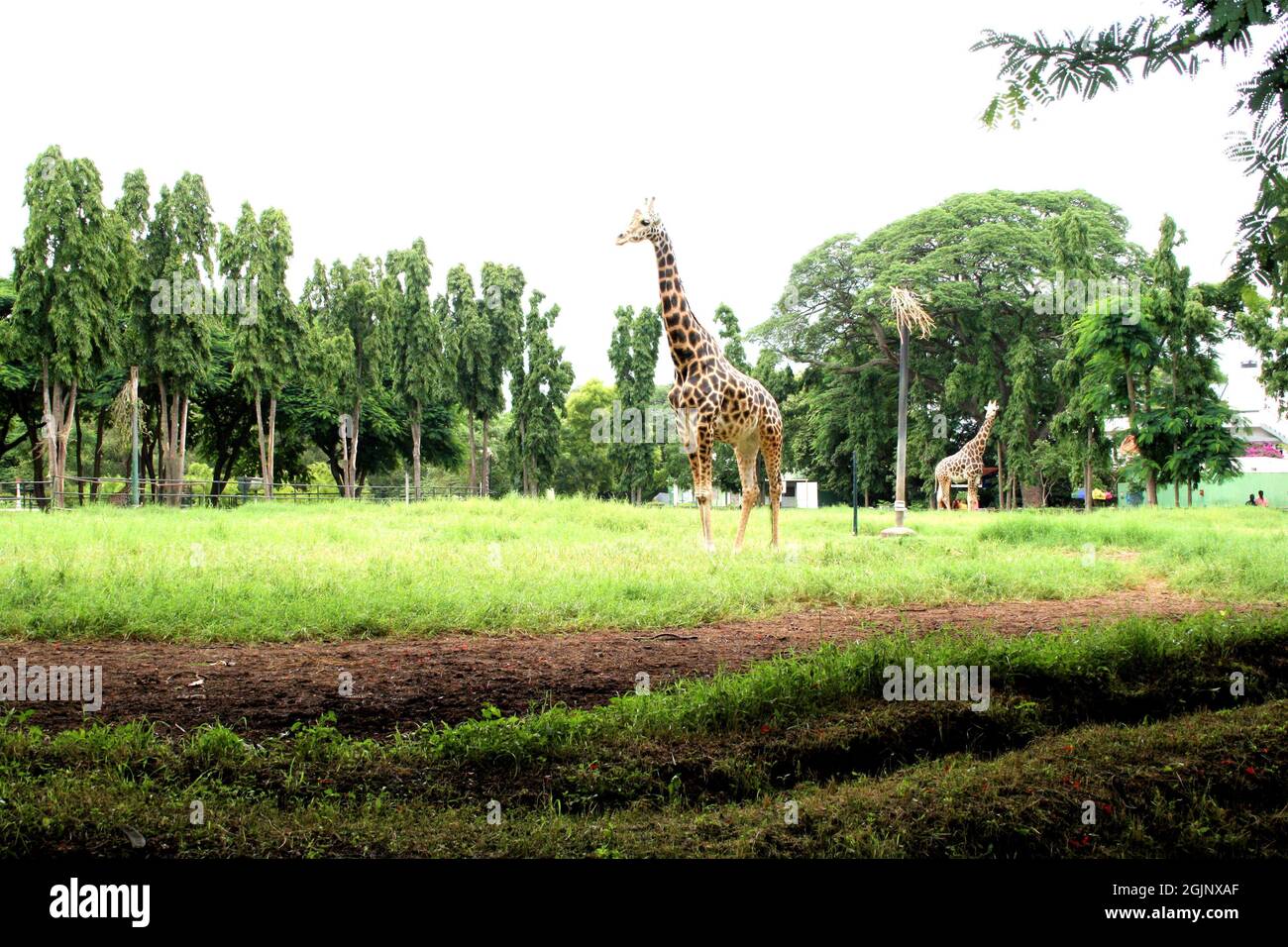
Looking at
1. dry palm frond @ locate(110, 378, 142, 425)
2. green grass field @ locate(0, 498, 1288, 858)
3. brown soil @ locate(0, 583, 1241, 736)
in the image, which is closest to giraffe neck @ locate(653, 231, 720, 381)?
green grass field @ locate(0, 498, 1288, 858)

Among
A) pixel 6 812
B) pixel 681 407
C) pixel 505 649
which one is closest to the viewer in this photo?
pixel 6 812

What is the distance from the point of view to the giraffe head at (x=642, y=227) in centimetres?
1349

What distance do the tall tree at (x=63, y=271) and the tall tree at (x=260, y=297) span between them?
6408mm

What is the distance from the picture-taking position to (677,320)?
45.5 feet

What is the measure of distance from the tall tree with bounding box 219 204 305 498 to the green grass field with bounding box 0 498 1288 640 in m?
13.6

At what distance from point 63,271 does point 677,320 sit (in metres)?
17.5

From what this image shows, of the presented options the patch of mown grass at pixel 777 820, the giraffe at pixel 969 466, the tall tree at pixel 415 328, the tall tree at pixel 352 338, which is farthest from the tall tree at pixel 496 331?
the patch of mown grass at pixel 777 820

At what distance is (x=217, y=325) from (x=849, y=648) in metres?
31.8

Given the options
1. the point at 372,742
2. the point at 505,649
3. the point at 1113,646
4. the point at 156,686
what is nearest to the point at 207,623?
the point at 156,686

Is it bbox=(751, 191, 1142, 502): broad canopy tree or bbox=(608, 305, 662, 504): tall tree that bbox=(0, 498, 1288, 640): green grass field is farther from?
bbox=(608, 305, 662, 504): tall tree

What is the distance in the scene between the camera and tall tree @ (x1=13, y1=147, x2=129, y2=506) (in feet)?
74.1

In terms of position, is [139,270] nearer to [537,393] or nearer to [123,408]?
[123,408]
